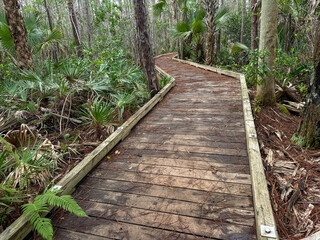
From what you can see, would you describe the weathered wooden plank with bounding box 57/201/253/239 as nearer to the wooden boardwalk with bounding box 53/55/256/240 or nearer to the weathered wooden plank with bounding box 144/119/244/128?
the wooden boardwalk with bounding box 53/55/256/240

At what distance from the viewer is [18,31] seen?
19.1 ft

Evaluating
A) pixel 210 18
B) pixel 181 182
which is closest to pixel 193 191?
pixel 181 182

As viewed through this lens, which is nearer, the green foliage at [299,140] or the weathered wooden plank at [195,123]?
the green foliage at [299,140]

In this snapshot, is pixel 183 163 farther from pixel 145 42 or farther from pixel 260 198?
pixel 145 42

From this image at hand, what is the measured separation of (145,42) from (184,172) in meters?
4.26

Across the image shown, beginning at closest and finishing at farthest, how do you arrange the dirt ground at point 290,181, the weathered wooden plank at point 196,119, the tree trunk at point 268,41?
the dirt ground at point 290,181, the weathered wooden plank at point 196,119, the tree trunk at point 268,41

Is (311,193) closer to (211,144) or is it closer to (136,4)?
(211,144)

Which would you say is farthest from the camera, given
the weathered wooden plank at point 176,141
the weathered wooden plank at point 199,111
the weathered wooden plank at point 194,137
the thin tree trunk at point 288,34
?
the thin tree trunk at point 288,34

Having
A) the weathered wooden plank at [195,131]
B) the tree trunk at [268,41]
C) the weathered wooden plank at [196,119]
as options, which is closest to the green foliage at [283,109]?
the tree trunk at [268,41]

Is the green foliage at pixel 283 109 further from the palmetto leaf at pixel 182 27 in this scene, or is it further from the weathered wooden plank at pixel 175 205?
the palmetto leaf at pixel 182 27

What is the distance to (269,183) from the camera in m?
2.83

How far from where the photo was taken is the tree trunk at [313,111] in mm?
3273

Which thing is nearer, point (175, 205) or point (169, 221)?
point (169, 221)

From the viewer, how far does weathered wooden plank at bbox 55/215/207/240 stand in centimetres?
192
